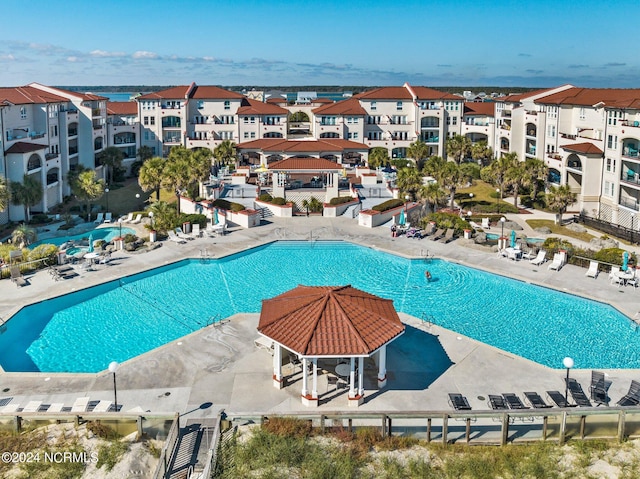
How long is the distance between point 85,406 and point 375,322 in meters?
10.2

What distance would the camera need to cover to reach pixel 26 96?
52750 mm

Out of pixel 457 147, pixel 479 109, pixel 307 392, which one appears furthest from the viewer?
pixel 479 109

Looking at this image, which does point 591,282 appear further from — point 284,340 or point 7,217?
point 7,217

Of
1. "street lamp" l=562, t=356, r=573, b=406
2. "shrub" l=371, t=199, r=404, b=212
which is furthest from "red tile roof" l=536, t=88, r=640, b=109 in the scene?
"street lamp" l=562, t=356, r=573, b=406

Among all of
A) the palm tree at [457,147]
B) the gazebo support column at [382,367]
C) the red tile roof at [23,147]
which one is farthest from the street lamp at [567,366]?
the palm tree at [457,147]

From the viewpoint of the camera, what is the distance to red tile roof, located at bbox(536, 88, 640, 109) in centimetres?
4809

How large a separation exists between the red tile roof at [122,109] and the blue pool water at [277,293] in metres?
45.6

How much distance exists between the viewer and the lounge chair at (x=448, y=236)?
→ 4094cm

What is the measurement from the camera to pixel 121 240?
38562mm

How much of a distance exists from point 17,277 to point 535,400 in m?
27.1

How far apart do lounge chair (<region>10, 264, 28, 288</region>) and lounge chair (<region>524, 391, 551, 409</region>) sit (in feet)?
85.3

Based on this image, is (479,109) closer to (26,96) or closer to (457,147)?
(457,147)

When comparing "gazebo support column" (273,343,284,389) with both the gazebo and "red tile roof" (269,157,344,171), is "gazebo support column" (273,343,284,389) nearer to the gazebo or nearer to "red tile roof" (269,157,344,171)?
the gazebo

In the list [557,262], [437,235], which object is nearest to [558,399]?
[557,262]
